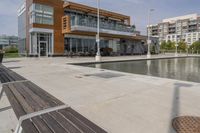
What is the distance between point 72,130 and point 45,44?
2877cm

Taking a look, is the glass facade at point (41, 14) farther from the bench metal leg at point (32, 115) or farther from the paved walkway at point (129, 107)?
the bench metal leg at point (32, 115)

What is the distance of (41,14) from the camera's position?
28922mm

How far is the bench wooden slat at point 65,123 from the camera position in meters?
2.90

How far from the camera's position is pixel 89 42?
118 ft

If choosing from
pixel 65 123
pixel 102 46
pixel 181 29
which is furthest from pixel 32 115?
pixel 181 29

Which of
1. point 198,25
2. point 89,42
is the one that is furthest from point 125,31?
point 198,25

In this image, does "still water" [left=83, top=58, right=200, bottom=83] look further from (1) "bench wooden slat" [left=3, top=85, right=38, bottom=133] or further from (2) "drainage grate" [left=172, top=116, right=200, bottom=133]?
(1) "bench wooden slat" [left=3, top=85, right=38, bottom=133]

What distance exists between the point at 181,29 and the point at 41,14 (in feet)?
342

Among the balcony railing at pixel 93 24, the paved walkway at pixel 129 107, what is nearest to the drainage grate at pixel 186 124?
the paved walkway at pixel 129 107

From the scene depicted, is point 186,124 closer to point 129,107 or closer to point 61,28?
point 129,107

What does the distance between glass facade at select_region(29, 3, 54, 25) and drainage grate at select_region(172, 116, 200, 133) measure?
91.6 ft

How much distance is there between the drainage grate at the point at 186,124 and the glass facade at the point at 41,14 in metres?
27.9

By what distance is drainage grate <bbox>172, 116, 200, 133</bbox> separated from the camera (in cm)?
338

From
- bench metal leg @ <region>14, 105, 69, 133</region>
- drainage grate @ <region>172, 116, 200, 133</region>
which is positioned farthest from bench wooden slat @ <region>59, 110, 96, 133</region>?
drainage grate @ <region>172, 116, 200, 133</region>
